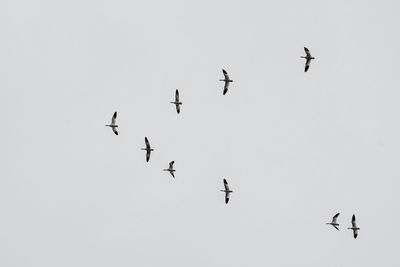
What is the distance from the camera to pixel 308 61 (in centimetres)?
16450

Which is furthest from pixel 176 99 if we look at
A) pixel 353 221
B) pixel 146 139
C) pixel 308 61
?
pixel 353 221

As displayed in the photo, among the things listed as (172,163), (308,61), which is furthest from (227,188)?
(308,61)

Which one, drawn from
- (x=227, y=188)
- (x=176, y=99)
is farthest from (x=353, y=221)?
(x=176, y=99)

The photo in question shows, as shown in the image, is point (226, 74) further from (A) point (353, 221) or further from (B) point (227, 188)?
(A) point (353, 221)

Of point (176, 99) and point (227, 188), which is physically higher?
point (176, 99)

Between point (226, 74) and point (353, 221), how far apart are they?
2728 cm

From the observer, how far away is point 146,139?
165875 mm

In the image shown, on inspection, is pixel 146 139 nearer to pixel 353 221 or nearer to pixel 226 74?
pixel 226 74

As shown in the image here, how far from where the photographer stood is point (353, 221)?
168 metres

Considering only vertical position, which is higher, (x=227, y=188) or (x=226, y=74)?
(x=226, y=74)

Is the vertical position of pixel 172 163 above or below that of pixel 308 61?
below

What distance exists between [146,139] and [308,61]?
977 inches

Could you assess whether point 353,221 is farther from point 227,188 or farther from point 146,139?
point 146,139

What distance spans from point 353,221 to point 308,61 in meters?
23.5
